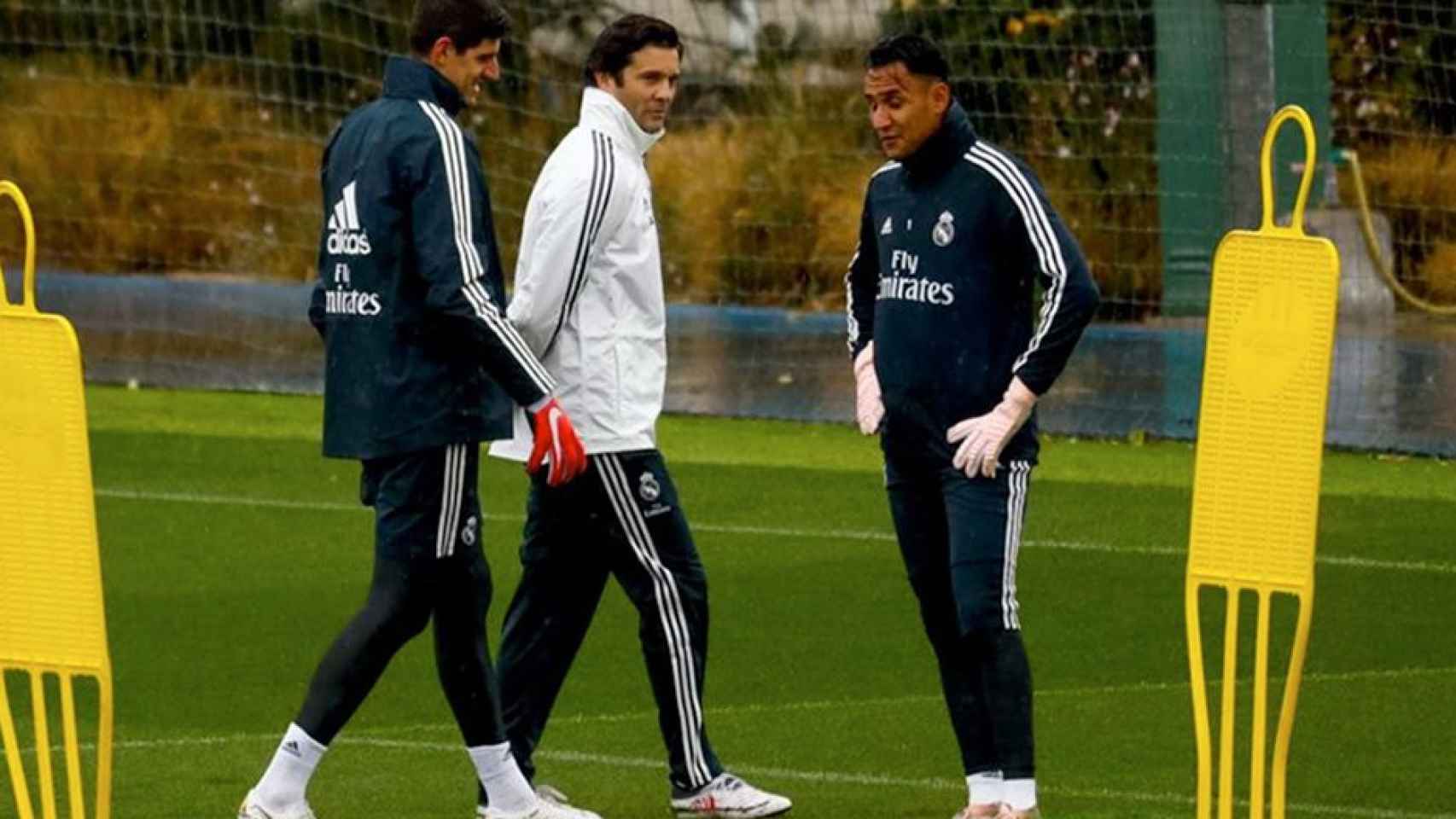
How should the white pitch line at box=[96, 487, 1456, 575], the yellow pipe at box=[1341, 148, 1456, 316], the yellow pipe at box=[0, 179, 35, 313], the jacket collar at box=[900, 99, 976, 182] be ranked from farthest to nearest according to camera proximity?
the yellow pipe at box=[1341, 148, 1456, 316], the white pitch line at box=[96, 487, 1456, 575], the jacket collar at box=[900, 99, 976, 182], the yellow pipe at box=[0, 179, 35, 313]

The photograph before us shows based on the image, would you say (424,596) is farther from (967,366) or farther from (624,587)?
(967,366)

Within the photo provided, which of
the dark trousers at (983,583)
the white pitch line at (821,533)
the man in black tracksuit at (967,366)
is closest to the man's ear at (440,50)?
the man in black tracksuit at (967,366)

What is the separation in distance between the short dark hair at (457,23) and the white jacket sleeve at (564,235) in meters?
0.41

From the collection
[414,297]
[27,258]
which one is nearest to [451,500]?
[414,297]

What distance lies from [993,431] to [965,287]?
37cm

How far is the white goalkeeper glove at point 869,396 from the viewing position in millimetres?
7820

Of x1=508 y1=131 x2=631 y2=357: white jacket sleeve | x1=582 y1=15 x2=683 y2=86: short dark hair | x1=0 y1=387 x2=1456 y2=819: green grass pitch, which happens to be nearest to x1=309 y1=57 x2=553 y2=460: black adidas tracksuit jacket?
x1=508 y1=131 x2=631 y2=357: white jacket sleeve

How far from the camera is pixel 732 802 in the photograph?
8016 mm

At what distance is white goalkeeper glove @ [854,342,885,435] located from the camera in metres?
7.82

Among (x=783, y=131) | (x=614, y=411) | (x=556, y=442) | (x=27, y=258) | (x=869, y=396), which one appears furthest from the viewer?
(x=783, y=131)

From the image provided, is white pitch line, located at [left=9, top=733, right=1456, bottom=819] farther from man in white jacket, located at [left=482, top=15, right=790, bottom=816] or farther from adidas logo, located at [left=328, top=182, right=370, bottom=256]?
adidas logo, located at [left=328, top=182, right=370, bottom=256]

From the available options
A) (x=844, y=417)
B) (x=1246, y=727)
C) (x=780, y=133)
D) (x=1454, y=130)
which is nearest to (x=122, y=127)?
(x=780, y=133)

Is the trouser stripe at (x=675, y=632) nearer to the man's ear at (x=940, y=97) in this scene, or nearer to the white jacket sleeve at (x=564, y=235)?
the white jacket sleeve at (x=564, y=235)

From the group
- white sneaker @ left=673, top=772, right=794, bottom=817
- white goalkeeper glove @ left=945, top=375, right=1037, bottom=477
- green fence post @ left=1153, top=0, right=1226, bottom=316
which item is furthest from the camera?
green fence post @ left=1153, top=0, right=1226, bottom=316
